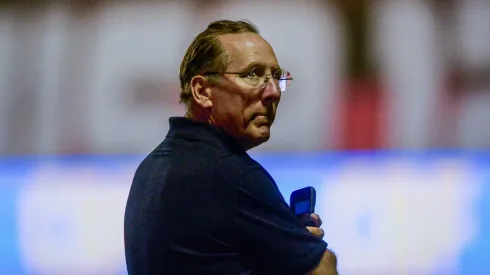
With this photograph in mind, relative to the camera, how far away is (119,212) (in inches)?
81.4

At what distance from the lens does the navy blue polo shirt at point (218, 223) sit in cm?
81

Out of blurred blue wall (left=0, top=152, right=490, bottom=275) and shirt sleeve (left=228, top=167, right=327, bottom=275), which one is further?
blurred blue wall (left=0, top=152, right=490, bottom=275)

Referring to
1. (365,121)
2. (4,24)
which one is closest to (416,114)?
(365,121)

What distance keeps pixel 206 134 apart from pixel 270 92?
103 mm

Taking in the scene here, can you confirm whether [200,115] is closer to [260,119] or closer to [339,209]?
[260,119]

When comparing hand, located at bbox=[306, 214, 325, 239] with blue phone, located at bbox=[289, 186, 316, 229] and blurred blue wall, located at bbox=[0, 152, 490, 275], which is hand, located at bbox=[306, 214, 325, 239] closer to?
blue phone, located at bbox=[289, 186, 316, 229]

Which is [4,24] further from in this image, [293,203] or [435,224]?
[293,203]

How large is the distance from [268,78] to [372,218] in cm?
114

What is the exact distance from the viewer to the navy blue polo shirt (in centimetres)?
81

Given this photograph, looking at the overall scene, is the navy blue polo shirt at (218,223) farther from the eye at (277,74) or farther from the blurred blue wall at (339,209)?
the blurred blue wall at (339,209)

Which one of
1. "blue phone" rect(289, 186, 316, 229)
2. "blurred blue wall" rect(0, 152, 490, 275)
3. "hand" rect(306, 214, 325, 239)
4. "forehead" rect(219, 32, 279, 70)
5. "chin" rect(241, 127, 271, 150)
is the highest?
"forehead" rect(219, 32, 279, 70)

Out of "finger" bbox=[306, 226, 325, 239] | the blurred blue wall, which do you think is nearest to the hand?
"finger" bbox=[306, 226, 325, 239]

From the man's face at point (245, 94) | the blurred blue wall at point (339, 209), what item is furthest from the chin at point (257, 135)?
the blurred blue wall at point (339, 209)

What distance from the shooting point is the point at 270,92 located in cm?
91
